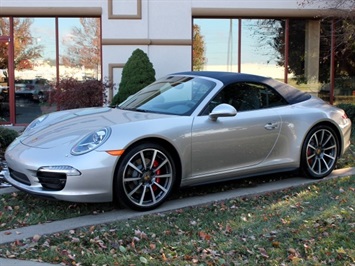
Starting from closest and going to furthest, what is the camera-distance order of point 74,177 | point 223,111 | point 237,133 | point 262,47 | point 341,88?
point 74,177
point 223,111
point 237,133
point 262,47
point 341,88

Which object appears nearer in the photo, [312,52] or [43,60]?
[43,60]

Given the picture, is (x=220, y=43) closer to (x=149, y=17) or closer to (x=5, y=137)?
(x=149, y=17)

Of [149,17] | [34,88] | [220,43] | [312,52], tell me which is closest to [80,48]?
[34,88]

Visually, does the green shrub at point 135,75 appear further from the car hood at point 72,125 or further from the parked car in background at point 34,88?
the car hood at point 72,125

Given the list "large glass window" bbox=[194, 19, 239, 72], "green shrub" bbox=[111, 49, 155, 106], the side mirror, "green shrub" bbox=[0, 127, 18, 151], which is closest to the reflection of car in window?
"large glass window" bbox=[194, 19, 239, 72]

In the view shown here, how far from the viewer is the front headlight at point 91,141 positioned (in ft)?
15.6

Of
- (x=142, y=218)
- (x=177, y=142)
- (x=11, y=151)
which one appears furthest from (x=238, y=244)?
(x=11, y=151)

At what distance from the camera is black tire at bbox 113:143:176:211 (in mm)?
4828

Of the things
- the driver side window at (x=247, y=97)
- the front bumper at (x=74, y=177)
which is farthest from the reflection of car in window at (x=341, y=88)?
the front bumper at (x=74, y=177)

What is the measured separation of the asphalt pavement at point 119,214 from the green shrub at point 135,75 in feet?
17.9

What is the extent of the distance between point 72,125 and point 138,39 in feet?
23.4

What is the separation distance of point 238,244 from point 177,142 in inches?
56.1

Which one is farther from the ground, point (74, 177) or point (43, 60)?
point (43, 60)

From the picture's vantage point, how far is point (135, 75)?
36.4ft
